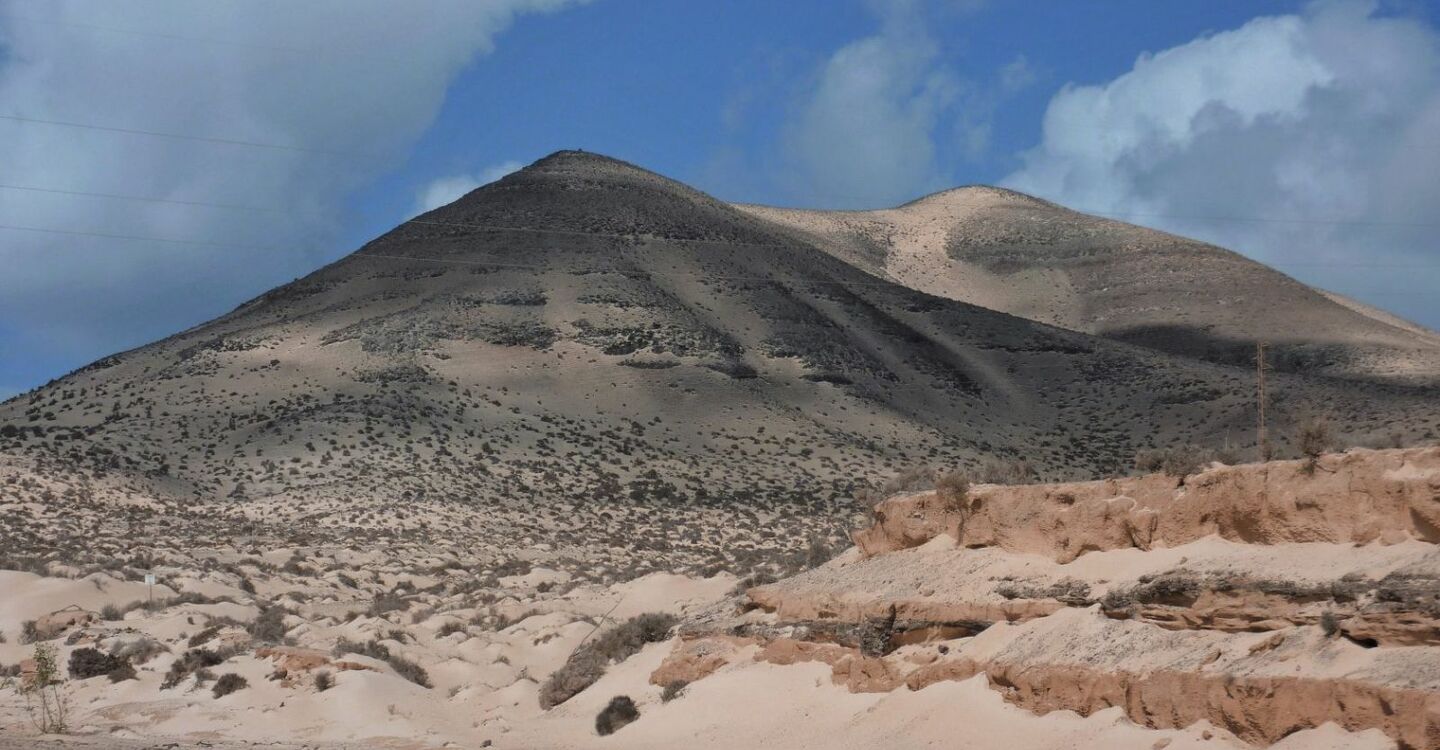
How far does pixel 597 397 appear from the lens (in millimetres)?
70188

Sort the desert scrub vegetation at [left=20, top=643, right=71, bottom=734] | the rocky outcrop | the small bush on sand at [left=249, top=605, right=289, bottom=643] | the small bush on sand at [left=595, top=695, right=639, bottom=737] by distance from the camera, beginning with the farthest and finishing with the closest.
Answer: the small bush on sand at [left=249, top=605, right=289, bottom=643], the desert scrub vegetation at [left=20, top=643, right=71, bottom=734], the small bush on sand at [left=595, top=695, right=639, bottom=737], the rocky outcrop

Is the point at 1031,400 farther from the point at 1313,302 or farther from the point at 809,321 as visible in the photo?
the point at 1313,302

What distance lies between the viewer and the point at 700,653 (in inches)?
712

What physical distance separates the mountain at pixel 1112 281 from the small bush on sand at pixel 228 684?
2976 inches

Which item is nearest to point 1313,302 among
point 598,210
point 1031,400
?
point 1031,400

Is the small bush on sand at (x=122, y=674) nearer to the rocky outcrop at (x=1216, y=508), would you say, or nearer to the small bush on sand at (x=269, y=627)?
the small bush on sand at (x=269, y=627)

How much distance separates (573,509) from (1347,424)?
36429mm

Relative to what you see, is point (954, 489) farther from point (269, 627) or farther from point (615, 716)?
point (269, 627)

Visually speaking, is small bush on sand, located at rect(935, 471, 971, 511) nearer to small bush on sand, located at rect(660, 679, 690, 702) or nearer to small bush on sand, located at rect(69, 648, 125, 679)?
small bush on sand, located at rect(660, 679, 690, 702)

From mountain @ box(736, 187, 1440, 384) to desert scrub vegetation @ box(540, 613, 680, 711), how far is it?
71.9 m

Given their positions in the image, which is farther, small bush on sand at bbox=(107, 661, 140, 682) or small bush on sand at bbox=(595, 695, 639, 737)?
small bush on sand at bbox=(107, 661, 140, 682)

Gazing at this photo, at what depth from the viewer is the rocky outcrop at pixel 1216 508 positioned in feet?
35.0

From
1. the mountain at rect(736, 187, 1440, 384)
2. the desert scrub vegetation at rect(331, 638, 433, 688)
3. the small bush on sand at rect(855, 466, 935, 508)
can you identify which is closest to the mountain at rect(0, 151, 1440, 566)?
the mountain at rect(736, 187, 1440, 384)

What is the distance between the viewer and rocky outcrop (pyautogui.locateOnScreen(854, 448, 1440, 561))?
420 inches
